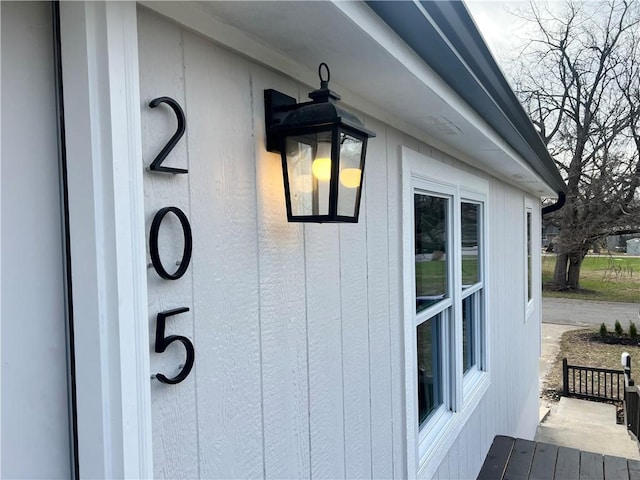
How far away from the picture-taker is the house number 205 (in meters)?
0.87

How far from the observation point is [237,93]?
1.12 metres

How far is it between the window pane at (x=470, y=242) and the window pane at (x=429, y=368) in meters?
0.59

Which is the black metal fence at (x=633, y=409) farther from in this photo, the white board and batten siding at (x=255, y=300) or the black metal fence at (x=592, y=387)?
the white board and batten siding at (x=255, y=300)

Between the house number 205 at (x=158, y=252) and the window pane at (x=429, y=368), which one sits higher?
the house number 205 at (x=158, y=252)

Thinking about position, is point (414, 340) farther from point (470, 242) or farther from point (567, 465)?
point (567, 465)

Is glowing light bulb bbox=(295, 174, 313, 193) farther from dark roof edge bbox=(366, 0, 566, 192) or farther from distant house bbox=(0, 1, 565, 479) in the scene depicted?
dark roof edge bbox=(366, 0, 566, 192)

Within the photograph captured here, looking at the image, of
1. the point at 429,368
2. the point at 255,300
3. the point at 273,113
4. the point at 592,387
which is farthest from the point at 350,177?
the point at 592,387

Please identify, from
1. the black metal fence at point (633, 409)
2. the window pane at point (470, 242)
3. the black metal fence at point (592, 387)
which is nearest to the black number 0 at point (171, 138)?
the window pane at point (470, 242)

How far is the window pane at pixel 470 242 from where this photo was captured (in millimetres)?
3146

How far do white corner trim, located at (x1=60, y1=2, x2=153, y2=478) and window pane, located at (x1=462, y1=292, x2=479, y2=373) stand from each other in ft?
8.95

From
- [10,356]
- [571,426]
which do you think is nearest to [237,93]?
[10,356]

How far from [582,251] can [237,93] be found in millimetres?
17313

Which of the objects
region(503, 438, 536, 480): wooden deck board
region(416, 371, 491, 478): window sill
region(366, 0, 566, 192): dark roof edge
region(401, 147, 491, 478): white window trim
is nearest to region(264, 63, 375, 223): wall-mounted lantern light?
region(366, 0, 566, 192): dark roof edge

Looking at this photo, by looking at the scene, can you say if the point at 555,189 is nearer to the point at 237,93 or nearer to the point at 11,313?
the point at 237,93
